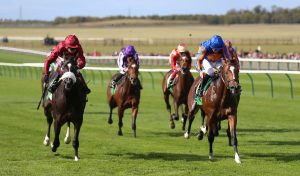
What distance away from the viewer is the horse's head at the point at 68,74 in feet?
40.4

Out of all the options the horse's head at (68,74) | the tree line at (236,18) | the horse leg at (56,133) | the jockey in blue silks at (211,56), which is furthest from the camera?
the tree line at (236,18)

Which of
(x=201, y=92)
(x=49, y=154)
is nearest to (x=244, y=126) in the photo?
(x=201, y=92)

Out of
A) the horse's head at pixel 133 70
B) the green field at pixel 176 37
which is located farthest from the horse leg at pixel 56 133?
the green field at pixel 176 37

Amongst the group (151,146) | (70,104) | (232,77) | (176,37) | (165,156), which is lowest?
(176,37)

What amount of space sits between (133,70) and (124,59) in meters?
0.91

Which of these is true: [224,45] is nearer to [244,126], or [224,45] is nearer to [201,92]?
[201,92]

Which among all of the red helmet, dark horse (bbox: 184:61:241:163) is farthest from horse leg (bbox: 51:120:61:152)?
dark horse (bbox: 184:61:241:163)

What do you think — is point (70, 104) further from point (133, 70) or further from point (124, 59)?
point (124, 59)

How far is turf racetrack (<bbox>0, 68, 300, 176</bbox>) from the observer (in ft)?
38.5

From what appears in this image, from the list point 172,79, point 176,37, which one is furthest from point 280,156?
point 176,37

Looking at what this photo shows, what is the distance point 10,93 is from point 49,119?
1782 centimetres

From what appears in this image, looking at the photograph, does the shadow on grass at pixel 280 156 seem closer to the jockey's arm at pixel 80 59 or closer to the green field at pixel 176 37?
the jockey's arm at pixel 80 59

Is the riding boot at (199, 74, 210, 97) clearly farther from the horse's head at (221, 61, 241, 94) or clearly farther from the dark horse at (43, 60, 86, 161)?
the dark horse at (43, 60, 86, 161)

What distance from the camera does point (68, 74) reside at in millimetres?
12312
